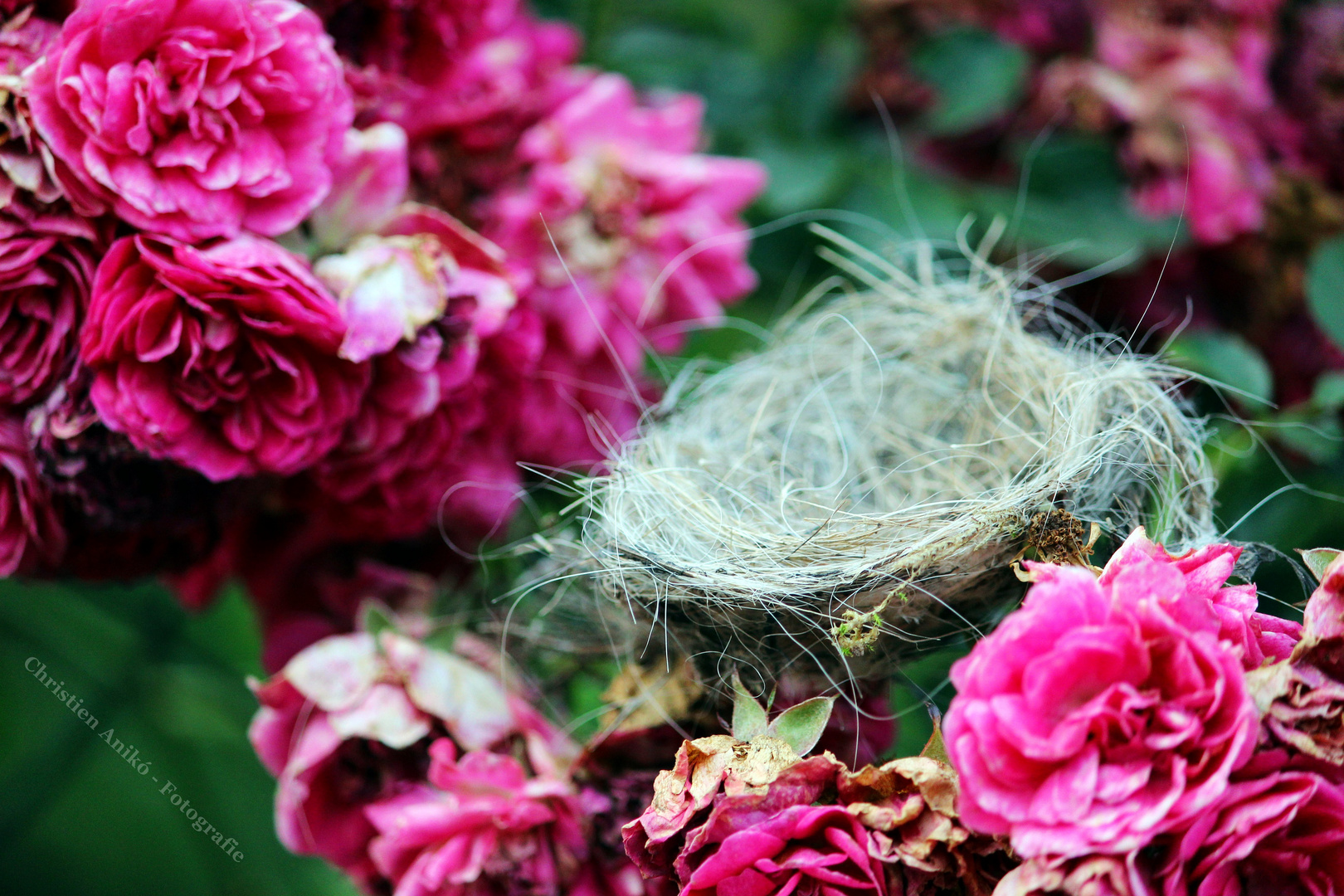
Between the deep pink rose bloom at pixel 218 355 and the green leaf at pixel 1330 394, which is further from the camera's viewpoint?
the green leaf at pixel 1330 394

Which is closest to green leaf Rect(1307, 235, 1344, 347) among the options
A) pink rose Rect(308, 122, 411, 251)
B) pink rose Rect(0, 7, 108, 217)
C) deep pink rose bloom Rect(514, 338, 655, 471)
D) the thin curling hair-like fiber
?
the thin curling hair-like fiber

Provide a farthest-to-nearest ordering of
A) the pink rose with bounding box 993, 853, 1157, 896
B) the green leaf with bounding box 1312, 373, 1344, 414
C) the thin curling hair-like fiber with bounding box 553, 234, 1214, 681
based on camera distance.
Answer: the green leaf with bounding box 1312, 373, 1344, 414 → the thin curling hair-like fiber with bounding box 553, 234, 1214, 681 → the pink rose with bounding box 993, 853, 1157, 896

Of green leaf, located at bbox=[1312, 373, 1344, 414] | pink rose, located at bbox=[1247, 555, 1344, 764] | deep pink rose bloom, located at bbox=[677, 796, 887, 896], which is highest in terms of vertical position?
pink rose, located at bbox=[1247, 555, 1344, 764]

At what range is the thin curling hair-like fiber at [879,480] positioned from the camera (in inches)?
14.1

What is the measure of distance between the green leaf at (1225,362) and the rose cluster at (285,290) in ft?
0.87

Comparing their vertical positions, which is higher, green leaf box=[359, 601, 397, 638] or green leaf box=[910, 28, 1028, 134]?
green leaf box=[910, 28, 1028, 134]

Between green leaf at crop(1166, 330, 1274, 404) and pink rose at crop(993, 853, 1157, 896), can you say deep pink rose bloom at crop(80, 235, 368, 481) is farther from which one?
green leaf at crop(1166, 330, 1274, 404)

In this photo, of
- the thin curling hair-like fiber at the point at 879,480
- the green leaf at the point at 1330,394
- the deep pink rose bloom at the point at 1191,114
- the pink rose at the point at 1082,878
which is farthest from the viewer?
the deep pink rose bloom at the point at 1191,114

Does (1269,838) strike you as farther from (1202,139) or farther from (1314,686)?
(1202,139)

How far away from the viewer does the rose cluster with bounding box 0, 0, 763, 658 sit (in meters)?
0.36

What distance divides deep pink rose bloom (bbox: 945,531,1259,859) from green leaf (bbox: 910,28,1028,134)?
47 cm

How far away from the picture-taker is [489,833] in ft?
1.28

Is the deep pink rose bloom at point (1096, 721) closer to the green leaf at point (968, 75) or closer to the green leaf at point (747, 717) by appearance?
the green leaf at point (747, 717)

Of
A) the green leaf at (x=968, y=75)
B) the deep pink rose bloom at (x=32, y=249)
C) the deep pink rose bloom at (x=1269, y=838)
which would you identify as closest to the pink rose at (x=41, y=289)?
the deep pink rose bloom at (x=32, y=249)
